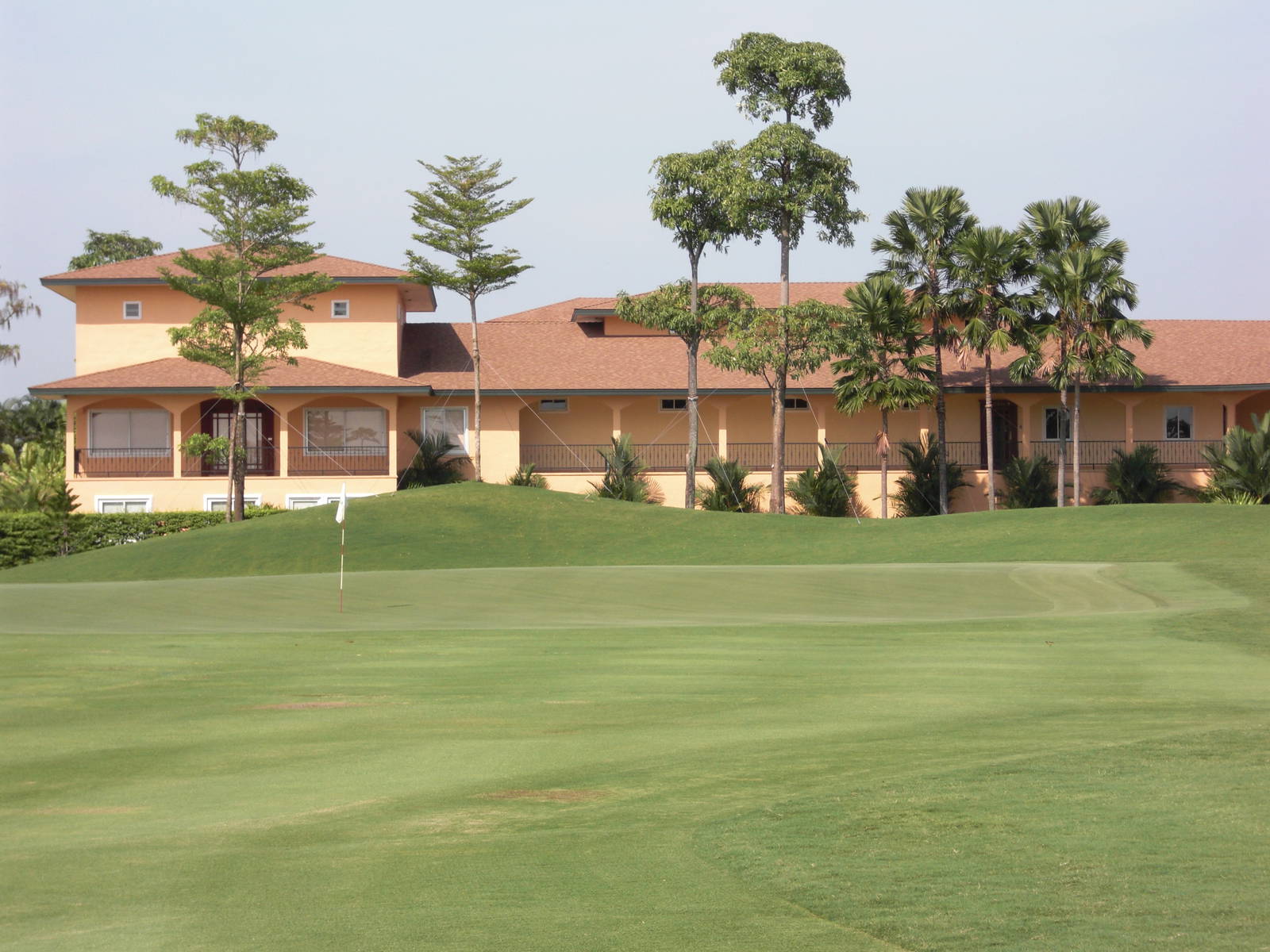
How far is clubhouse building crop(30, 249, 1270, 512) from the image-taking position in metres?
47.7

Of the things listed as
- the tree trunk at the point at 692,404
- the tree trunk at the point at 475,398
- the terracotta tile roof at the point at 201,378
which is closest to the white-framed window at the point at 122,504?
the terracotta tile roof at the point at 201,378

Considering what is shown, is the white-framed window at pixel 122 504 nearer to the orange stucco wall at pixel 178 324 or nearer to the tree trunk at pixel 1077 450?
the orange stucco wall at pixel 178 324

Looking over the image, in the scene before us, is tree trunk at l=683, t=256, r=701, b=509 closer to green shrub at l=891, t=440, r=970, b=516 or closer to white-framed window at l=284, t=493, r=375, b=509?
green shrub at l=891, t=440, r=970, b=516

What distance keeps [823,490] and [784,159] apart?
36.4 feet

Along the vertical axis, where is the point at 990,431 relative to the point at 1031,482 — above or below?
above

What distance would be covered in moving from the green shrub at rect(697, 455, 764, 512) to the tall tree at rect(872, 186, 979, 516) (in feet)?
22.2

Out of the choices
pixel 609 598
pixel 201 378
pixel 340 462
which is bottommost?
pixel 609 598

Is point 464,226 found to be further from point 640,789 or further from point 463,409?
point 640,789

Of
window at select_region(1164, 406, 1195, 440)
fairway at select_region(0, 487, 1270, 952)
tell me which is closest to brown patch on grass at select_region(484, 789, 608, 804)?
fairway at select_region(0, 487, 1270, 952)

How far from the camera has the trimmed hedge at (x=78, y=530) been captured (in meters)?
41.2

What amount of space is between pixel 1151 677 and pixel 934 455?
115 feet

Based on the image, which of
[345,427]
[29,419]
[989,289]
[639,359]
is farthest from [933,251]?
[29,419]

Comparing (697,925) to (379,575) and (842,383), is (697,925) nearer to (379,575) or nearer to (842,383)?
(379,575)

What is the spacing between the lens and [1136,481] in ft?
156
